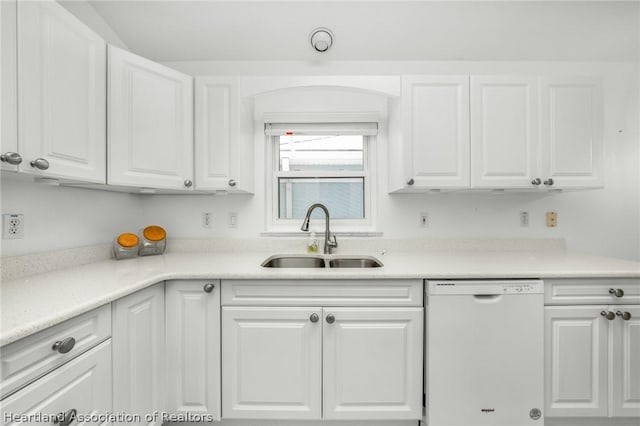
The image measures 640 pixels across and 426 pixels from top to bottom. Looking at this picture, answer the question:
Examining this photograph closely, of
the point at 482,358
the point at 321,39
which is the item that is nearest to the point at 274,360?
the point at 482,358

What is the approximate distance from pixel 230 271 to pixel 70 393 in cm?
68

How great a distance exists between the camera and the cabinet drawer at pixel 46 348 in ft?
2.30

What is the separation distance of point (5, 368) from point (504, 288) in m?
1.87

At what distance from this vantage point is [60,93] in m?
1.11

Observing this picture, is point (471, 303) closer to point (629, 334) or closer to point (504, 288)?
point (504, 288)

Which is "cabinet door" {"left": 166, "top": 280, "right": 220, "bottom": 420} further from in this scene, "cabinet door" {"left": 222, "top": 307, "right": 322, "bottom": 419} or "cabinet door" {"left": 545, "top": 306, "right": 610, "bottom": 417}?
"cabinet door" {"left": 545, "top": 306, "right": 610, "bottom": 417}

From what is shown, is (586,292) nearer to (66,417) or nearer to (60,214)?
(66,417)

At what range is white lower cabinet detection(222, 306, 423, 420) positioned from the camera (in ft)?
4.42

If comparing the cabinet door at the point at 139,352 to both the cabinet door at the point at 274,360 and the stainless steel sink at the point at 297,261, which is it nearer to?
the cabinet door at the point at 274,360

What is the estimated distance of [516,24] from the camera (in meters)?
1.87

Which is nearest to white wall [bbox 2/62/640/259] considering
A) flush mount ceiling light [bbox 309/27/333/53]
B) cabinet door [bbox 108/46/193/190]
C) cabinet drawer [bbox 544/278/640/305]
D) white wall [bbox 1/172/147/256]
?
flush mount ceiling light [bbox 309/27/333/53]

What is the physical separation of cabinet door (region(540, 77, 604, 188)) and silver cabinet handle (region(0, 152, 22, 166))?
2624mm

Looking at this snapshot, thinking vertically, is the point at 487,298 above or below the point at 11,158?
below

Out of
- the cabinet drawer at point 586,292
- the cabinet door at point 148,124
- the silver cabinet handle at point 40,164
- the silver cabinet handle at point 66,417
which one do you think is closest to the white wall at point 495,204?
the cabinet door at point 148,124
